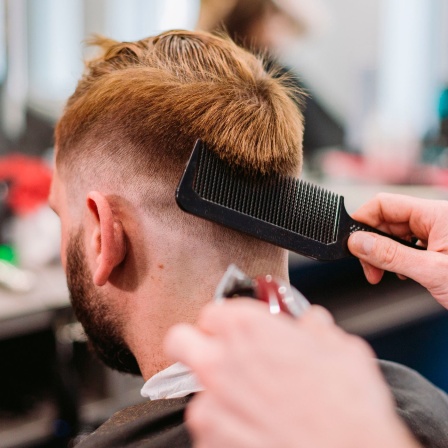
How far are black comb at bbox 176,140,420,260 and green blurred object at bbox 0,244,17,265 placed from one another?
4.13 feet

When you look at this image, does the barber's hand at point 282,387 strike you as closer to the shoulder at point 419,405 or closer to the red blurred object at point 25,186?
the shoulder at point 419,405

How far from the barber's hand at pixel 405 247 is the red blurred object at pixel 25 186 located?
1311 mm

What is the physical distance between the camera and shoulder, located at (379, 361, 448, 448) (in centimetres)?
96

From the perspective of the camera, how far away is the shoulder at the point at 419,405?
96cm

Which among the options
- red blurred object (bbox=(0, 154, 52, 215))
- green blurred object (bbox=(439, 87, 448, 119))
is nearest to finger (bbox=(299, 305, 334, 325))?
red blurred object (bbox=(0, 154, 52, 215))

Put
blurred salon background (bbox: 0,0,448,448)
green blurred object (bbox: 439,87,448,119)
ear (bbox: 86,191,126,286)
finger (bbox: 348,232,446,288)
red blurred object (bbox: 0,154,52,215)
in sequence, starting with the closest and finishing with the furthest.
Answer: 1. ear (bbox: 86,191,126,286)
2. finger (bbox: 348,232,446,288)
3. blurred salon background (bbox: 0,0,448,448)
4. red blurred object (bbox: 0,154,52,215)
5. green blurred object (bbox: 439,87,448,119)

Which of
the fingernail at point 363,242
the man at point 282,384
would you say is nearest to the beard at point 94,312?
the fingernail at point 363,242

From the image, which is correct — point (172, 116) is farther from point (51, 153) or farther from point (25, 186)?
point (51, 153)

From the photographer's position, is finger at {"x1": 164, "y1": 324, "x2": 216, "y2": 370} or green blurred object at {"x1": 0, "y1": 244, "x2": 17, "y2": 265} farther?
green blurred object at {"x1": 0, "y1": 244, "x2": 17, "y2": 265}

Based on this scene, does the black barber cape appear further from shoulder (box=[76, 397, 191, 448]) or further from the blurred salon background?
the blurred salon background

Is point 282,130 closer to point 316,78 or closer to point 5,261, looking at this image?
point 5,261

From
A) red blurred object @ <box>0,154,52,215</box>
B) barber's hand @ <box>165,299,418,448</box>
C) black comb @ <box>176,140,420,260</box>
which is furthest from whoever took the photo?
red blurred object @ <box>0,154,52,215</box>

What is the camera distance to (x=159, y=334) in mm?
990

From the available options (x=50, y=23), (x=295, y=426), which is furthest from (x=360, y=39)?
(x=295, y=426)
